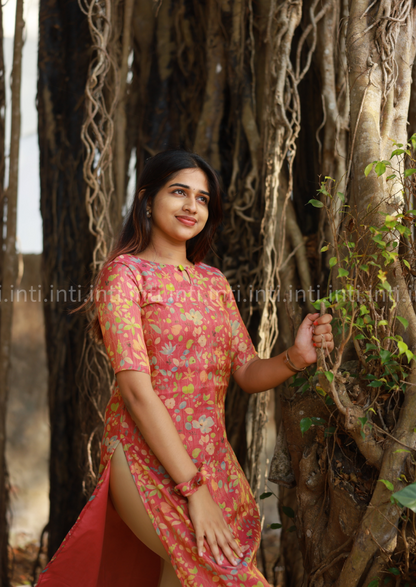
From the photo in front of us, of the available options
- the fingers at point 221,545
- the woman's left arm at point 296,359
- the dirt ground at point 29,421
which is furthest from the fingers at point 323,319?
the dirt ground at point 29,421

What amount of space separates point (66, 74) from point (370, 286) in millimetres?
1778

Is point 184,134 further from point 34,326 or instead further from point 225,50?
point 34,326

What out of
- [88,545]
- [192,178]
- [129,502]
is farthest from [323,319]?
[88,545]

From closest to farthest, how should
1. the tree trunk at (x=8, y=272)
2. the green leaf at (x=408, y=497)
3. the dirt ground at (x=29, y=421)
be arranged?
the green leaf at (x=408, y=497) → the tree trunk at (x=8, y=272) → the dirt ground at (x=29, y=421)

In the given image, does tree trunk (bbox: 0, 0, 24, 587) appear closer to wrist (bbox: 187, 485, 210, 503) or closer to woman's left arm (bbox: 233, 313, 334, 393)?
woman's left arm (bbox: 233, 313, 334, 393)

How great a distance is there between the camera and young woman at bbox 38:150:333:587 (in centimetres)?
106

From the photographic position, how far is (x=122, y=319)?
1.11m

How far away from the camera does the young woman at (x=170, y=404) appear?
106cm

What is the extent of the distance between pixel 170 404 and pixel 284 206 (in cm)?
89

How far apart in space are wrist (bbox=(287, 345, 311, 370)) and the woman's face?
0.35 metres

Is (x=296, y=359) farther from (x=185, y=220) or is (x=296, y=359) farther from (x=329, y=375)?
(x=185, y=220)

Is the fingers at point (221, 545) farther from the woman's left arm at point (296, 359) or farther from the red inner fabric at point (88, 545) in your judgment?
the woman's left arm at point (296, 359)

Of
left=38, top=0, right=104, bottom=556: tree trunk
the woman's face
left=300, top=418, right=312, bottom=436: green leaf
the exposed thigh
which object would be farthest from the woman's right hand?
left=38, top=0, right=104, bottom=556: tree trunk

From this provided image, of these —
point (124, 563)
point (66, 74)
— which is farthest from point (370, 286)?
point (66, 74)
